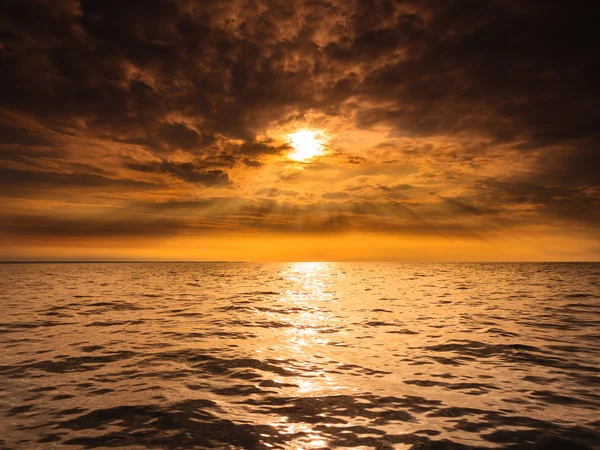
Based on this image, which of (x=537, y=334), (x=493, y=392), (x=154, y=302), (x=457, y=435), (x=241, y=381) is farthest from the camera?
(x=154, y=302)

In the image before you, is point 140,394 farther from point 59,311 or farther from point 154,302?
point 154,302

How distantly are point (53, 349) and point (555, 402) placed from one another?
18.0 m

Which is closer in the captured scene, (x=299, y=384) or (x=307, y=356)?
(x=299, y=384)

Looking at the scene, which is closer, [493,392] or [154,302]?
[493,392]

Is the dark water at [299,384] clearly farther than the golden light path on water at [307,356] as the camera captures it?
No

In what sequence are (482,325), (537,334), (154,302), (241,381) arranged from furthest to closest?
(154,302)
(482,325)
(537,334)
(241,381)

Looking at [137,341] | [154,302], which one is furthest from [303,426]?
[154,302]

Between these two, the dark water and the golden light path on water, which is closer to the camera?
the dark water

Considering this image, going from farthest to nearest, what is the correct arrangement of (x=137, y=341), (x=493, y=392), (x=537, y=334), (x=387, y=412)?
(x=537, y=334) < (x=137, y=341) < (x=493, y=392) < (x=387, y=412)

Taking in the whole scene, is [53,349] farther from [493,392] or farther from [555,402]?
Result: [555,402]

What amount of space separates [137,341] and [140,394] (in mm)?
7561

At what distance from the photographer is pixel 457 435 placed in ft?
25.3

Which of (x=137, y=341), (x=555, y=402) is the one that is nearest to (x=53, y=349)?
(x=137, y=341)

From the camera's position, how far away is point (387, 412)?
885 centimetres
